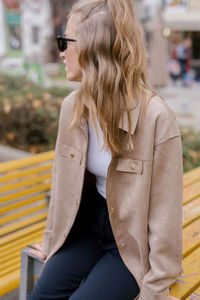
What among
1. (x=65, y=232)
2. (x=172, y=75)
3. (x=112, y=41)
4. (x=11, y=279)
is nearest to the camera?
(x=112, y=41)

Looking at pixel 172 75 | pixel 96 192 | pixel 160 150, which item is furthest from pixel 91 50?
pixel 172 75

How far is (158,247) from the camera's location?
5.00 feet

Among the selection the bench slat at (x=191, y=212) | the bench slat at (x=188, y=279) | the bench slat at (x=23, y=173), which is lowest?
the bench slat at (x=188, y=279)

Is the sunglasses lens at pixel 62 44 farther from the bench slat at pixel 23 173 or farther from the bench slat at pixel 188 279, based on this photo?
the bench slat at pixel 23 173

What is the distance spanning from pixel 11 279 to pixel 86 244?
0.57 metres

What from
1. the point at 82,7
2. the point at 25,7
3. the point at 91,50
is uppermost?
the point at 25,7

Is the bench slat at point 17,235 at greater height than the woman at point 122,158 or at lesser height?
lesser

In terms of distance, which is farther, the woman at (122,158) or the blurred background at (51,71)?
the blurred background at (51,71)

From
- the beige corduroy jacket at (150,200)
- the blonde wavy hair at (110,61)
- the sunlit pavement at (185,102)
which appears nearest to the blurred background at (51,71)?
the sunlit pavement at (185,102)

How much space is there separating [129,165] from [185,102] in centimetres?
1055

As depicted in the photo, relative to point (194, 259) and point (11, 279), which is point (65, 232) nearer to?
point (11, 279)

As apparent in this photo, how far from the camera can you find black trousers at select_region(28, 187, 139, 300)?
158 cm

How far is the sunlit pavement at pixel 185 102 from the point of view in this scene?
9.26m

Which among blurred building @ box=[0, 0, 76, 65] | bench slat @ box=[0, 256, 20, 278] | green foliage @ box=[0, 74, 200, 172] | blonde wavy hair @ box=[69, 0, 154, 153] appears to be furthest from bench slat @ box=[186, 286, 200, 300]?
blurred building @ box=[0, 0, 76, 65]
